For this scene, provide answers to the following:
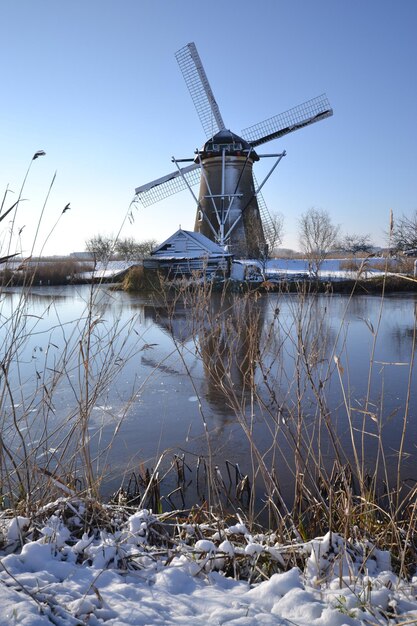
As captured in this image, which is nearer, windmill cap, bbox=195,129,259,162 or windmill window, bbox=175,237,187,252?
windmill window, bbox=175,237,187,252

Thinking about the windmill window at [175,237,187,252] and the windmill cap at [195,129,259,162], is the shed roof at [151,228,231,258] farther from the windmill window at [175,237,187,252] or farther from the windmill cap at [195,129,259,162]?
the windmill cap at [195,129,259,162]

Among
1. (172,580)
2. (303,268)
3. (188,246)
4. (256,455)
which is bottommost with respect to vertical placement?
(172,580)

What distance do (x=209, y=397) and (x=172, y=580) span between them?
354 cm

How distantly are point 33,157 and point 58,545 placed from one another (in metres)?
1.64

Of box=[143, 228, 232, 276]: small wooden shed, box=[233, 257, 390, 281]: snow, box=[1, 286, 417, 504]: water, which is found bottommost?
box=[1, 286, 417, 504]: water

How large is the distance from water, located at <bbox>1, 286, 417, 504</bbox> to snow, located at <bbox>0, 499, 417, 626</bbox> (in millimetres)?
489

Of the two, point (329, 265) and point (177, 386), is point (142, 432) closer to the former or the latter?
point (177, 386)

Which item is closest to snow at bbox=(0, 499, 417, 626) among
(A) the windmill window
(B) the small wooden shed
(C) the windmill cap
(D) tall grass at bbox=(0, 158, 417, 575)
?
(D) tall grass at bbox=(0, 158, 417, 575)

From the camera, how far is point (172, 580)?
182cm

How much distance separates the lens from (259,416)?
15.4 ft

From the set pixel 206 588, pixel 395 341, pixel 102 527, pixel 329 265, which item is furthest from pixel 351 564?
pixel 329 265

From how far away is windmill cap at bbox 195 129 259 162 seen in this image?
Answer: 72.1 feet

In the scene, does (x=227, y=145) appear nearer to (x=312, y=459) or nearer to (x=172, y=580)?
(x=312, y=459)

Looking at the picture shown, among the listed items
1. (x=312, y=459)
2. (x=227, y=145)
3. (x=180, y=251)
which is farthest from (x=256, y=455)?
(x=227, y=145)
